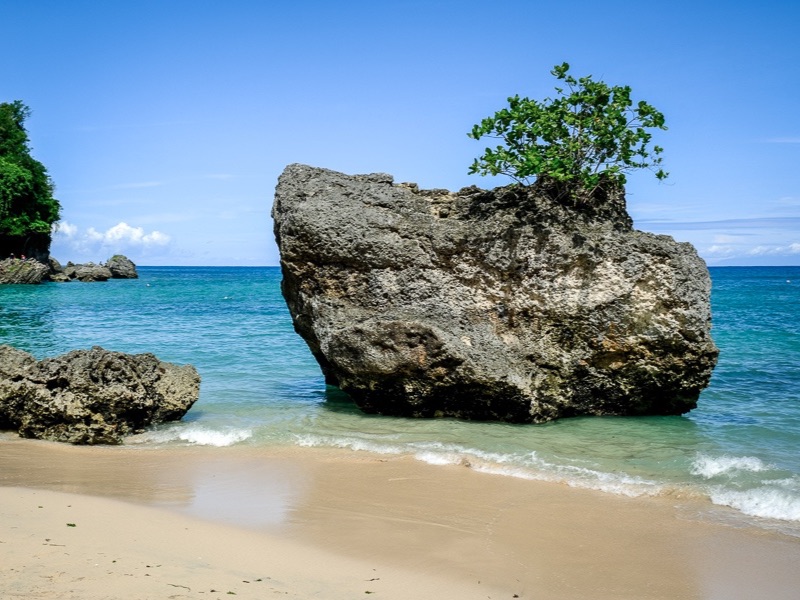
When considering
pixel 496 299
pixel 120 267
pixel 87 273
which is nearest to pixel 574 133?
pixel 496 299

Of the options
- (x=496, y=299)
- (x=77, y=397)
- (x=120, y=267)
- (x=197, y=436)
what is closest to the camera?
(x=77, y=397)

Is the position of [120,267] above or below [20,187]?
below

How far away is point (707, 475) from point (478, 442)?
276 centimetres

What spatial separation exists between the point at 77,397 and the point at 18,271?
5243 cm

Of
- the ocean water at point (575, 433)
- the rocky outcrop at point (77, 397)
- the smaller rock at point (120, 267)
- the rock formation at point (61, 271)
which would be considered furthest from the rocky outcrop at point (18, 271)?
the rocky outcrop at point (77, 397)

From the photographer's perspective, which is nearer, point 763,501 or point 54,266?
point 763,501

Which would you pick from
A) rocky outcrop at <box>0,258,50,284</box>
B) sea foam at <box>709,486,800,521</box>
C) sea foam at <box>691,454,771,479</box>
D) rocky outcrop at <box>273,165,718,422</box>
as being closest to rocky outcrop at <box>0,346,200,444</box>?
rocky outcrop at <box>273,165,718,422</box>

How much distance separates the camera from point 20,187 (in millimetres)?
57719

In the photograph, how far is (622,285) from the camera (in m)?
11.0

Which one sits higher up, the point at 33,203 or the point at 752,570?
the point at 33,203

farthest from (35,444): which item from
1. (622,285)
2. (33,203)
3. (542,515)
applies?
(33,203)

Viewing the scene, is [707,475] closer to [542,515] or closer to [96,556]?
[542,515]

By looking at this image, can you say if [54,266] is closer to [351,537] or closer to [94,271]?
[94,271]

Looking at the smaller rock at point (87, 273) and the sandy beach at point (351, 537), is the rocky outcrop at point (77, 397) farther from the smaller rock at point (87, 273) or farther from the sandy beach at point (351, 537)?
the smaller rock at point (87, 273)
